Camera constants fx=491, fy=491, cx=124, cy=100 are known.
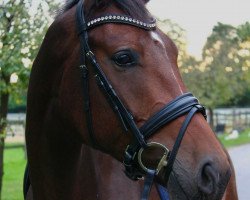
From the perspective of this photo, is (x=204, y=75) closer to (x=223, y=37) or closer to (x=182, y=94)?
(x=223, y=37)

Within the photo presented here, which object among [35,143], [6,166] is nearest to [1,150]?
[35,143]

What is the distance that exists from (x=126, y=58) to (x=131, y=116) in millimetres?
284

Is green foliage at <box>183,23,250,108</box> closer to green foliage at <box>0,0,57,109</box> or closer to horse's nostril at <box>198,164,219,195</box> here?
green foliage at <box>0,0,57,109</box>

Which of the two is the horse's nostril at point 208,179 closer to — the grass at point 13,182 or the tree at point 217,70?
the grass at point 13,182

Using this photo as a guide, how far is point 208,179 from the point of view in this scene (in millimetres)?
2182

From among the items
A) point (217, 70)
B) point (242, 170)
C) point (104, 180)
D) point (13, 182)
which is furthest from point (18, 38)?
point (217, 70)

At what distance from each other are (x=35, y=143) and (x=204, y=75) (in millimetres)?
23195

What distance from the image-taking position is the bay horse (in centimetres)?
225

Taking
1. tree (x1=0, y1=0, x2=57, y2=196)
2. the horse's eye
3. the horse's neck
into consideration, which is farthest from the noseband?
tree (x1=0, y1=0, x2=57, y2=196)

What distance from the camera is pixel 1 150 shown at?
25.6 ft

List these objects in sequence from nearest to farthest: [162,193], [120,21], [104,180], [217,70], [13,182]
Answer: [120,21]
[162,193]
[104,180]
[13,182]
[217,70]

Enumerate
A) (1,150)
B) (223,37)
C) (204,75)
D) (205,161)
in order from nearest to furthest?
1. (205,161)
2. (1,150)
3. (204,75)
4. (223,37)

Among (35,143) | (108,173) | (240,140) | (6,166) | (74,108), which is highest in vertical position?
(74,108)

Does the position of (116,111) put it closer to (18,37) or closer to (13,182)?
A: (18,37)
